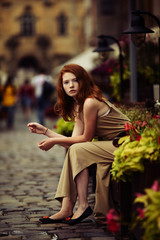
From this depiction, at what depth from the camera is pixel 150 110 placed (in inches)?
228

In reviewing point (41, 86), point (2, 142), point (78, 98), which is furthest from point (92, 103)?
point (41, 86)

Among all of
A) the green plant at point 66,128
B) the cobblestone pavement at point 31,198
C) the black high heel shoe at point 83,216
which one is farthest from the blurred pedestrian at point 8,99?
the black high heel shoe at point 83,216

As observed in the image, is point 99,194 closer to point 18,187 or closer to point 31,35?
point 18,187

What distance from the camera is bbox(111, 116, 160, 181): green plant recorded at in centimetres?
423

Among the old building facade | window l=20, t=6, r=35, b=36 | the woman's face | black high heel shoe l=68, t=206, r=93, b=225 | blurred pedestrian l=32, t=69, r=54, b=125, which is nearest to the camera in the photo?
black high heel shoe l=68, t=206, r=93, b=225

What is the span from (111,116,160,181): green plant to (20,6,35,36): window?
45727 millimetres

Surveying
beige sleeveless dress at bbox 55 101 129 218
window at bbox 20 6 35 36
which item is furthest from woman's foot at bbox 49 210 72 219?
window at bbox 20 6 35 36

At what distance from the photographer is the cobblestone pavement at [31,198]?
4.98 m

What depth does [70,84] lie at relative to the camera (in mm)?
5492

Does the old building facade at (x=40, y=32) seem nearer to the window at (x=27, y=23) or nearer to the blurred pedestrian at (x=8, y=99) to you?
the window at (x=27, y=23)

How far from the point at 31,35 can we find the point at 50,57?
8.23ft

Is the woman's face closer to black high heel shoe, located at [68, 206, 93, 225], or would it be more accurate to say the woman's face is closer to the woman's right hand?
the woman's right hand

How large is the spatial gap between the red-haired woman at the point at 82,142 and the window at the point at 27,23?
4470 centimetres

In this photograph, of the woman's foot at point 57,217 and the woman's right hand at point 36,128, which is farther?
the woman's right hand at point 36,128
